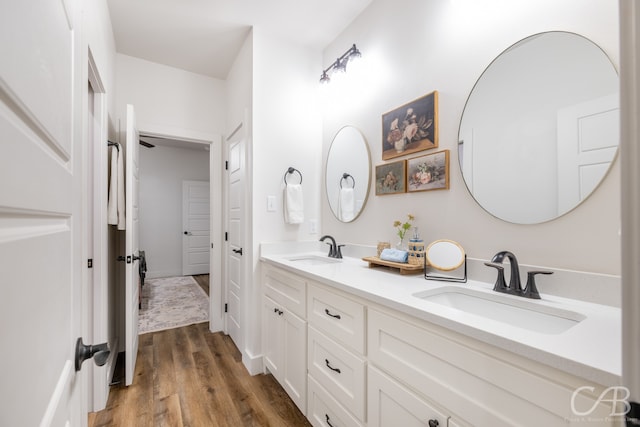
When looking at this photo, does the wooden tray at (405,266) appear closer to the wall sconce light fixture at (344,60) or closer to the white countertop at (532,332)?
the white countertop at (532,332)

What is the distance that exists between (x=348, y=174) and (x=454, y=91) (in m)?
0.96

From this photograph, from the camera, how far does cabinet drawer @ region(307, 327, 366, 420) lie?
1220 mm

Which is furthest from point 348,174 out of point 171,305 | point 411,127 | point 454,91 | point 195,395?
point 171,305

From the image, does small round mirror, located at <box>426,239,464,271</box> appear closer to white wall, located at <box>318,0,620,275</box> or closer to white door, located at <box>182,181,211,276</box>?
white wall, located at <box>318,0,620,275</box>

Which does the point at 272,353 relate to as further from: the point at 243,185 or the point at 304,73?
the point at 304,73

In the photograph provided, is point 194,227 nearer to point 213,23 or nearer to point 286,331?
point 213,23

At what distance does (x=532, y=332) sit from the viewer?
28.8 inches

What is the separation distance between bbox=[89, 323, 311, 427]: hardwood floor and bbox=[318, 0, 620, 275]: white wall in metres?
1.24

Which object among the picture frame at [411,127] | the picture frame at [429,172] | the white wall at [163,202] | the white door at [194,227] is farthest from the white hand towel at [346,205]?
the white wall at [163,202]

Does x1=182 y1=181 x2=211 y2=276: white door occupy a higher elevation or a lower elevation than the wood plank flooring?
higher

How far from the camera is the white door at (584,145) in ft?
3.27

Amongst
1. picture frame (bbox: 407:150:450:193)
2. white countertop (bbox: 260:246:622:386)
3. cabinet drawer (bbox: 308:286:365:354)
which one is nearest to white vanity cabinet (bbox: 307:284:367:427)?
cabinet drawer (bbox: 308:286:365:354)

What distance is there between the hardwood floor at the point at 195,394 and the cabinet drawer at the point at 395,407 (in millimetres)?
780

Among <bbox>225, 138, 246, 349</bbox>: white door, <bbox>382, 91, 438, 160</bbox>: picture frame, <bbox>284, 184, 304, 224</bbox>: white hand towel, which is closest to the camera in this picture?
<bbox>382, 91, 438, 160</bbox>: picture frame
